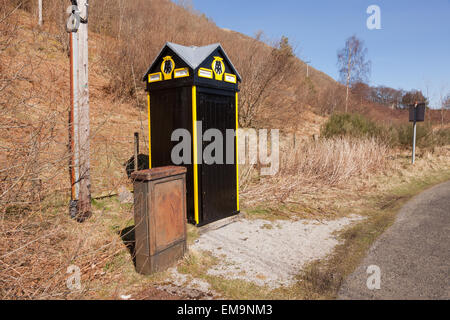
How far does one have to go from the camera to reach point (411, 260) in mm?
3973

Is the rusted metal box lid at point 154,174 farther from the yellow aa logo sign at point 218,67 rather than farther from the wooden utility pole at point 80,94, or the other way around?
the yellow aa logo sign at point 218,67

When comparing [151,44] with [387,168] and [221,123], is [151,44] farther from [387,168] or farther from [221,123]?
[387,168]

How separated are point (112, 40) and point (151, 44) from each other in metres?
1.54

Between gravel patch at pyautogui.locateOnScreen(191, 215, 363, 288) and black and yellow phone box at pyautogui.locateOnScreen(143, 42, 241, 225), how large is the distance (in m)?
0.52

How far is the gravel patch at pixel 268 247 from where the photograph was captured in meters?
3.66

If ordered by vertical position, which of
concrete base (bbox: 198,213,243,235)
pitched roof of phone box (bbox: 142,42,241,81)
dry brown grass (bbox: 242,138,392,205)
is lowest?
concrete base (bbox: 198,213,243,235)

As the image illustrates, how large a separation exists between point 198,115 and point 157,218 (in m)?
1.94

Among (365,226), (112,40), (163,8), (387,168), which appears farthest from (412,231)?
(163,8)

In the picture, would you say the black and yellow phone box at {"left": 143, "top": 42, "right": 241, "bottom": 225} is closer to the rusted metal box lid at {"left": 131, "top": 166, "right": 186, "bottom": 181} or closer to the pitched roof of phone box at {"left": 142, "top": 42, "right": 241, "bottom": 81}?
the pitched roof of phone box at {"left": 142, "top": 42, "right": 241, "bottom": 81}

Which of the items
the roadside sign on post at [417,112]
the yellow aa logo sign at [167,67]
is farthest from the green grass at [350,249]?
the roadside sign on post at [417,112]

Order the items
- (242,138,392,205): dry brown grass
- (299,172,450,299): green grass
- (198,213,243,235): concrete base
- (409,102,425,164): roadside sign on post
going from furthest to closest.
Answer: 1. (409,102,425,164): roadside sign on post
2. (242,138,392,205): dry brown grass
3. (198,213,243,235): concrete base
4. (299,172,450,299): green grass

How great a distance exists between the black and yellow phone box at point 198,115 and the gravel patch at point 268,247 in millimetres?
518

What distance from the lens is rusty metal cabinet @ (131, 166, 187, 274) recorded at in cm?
347

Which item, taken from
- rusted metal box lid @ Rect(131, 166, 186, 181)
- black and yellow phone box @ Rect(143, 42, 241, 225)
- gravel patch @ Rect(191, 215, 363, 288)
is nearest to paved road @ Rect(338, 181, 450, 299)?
gravel patch @ Rect(191, 215, 363, 288)
